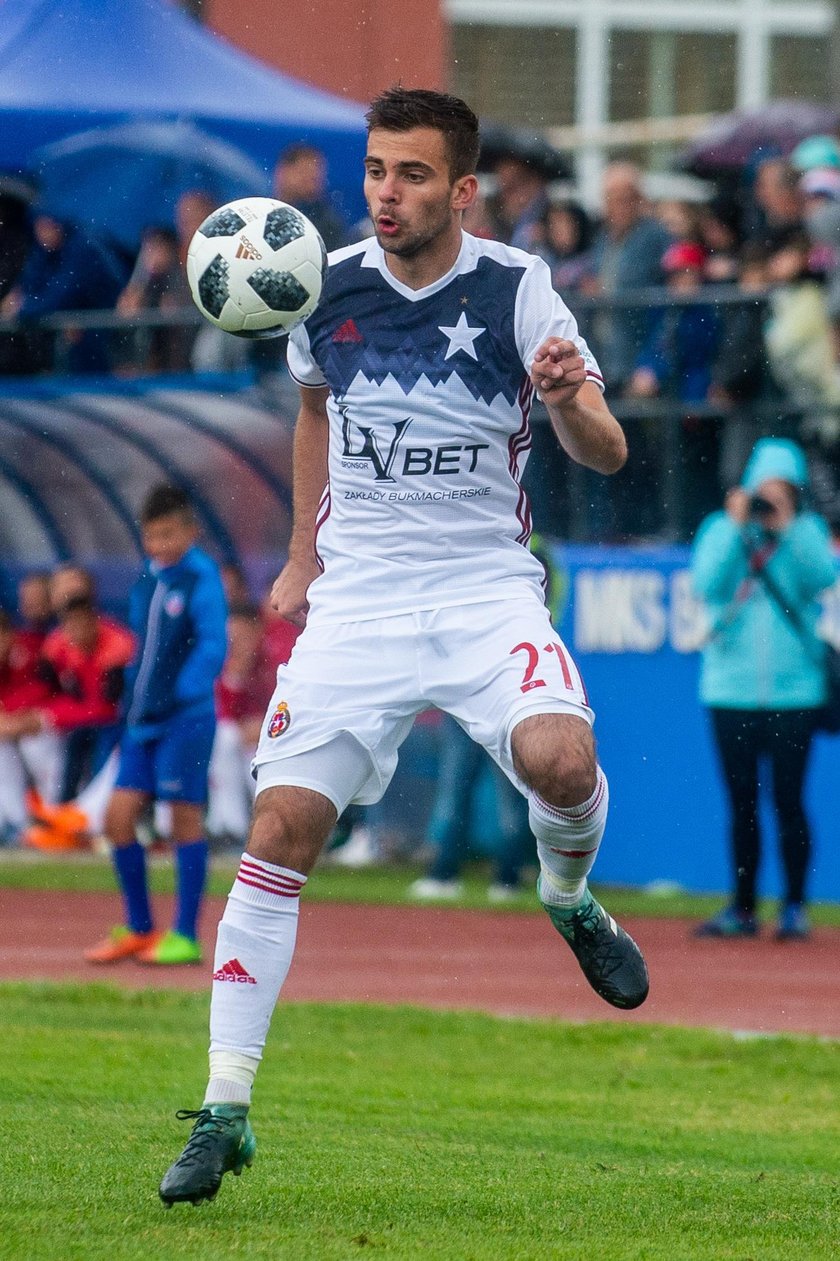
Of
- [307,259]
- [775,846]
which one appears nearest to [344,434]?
[307,259]

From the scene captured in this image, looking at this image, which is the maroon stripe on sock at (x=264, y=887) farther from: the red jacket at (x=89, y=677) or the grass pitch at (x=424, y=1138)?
the red jacket at (x=89, y=677)

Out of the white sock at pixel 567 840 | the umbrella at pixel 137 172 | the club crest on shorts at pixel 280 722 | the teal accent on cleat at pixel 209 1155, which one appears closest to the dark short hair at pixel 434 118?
the club crest on shorts at pixel 280 722

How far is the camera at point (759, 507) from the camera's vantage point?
1214cm

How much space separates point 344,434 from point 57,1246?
7.37ft

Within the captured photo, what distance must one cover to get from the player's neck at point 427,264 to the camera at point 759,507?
6.24 m

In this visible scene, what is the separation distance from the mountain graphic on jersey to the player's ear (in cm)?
16

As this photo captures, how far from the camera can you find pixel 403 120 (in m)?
6.01

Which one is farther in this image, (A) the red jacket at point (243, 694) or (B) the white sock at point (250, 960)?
(A) the red jacket at point (243, 694)

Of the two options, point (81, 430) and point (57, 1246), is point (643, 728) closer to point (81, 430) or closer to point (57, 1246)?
point (81, 430)

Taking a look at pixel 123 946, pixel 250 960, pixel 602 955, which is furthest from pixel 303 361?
pixel 123 946

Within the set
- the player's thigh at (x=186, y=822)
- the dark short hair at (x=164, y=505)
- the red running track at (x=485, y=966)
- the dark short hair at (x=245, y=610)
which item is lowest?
the red running track at (x=485, y=966)

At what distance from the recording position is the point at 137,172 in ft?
48.2

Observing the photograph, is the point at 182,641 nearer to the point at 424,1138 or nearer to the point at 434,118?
the point at 424,1138

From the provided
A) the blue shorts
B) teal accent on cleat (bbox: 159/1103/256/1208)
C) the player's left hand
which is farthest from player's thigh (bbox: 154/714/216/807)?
the player's left hand
